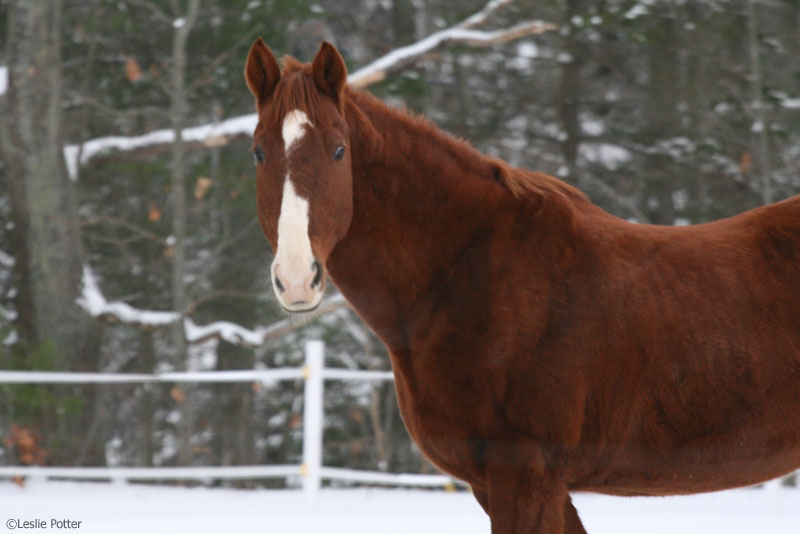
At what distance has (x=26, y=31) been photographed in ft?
31.7

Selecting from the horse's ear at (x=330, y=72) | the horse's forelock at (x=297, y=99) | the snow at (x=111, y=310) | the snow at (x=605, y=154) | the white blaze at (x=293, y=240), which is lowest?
the snow at (x=111, y=310)

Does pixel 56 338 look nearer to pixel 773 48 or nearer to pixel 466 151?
pixel 466 151

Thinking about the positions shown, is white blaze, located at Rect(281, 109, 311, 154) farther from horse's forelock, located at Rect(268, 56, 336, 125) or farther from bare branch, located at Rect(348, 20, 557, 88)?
bare branch, located at Rect(348, 20, 557, 88)

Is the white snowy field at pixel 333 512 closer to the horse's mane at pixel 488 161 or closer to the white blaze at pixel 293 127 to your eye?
the horse's mane at pixel 488 161

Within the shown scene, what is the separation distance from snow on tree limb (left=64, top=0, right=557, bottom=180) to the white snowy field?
3.91 m

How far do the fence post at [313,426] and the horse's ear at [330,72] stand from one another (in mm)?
4571

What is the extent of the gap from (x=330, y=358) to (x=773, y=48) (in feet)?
25.2

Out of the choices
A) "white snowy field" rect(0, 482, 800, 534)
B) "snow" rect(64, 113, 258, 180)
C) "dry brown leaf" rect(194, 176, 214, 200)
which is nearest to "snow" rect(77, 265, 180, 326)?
"snow" rect(64, 113, 258, 180)

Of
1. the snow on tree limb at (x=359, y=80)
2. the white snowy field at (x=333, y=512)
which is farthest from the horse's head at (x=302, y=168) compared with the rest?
the snow on tree limb at (x=359, y=80)

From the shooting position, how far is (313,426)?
6941 millimetres

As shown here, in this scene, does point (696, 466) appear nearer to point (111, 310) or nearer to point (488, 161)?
point (488, 161)

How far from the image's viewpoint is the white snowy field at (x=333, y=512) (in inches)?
226

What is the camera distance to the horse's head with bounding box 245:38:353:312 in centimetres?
232

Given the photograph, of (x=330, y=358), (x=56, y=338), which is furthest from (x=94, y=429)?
(x=330, y=358)
